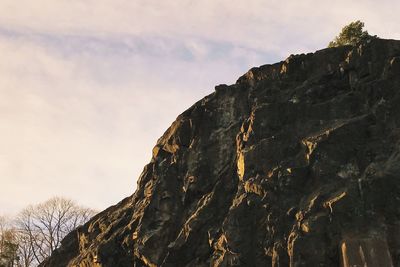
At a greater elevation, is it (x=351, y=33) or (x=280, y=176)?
(x=351, y=33)

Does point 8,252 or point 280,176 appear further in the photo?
point 8,252

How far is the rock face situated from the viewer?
26.4m

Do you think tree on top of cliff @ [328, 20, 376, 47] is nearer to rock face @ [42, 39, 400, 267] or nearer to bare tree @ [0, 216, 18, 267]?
rock face @ [42, 39, 400, 267]

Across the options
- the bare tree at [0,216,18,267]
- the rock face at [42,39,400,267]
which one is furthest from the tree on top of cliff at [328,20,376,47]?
the bare tree at [0,216,18,267]

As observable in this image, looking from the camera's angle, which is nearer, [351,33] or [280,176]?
[280,176]

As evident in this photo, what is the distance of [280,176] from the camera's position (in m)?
29.7

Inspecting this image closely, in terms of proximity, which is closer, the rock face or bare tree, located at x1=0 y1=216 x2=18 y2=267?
the rock face

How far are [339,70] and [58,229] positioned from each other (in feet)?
167

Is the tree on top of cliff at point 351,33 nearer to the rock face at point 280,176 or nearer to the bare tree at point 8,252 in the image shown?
the rock face at point 280,176

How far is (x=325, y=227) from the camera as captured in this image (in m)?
26.3

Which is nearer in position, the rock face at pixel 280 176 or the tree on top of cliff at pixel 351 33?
the rock face at pixel 280 176

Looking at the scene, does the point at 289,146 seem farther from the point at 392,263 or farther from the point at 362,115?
the point at 392,263

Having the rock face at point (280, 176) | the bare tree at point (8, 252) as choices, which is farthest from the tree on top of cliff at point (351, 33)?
the bare tree at point (8, 252)

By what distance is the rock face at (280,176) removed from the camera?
1038 inches
